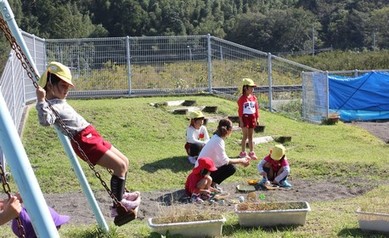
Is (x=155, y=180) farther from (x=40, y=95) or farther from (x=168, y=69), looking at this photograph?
(x=168, y=69)

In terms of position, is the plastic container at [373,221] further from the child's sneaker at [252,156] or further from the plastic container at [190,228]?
the child's sneaker at [252,156]

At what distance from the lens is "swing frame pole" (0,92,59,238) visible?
3322 mm

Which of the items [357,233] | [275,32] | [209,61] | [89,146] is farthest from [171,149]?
[275,32]

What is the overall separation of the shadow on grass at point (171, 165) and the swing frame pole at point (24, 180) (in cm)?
783

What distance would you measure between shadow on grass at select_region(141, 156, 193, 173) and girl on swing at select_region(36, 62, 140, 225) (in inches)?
209

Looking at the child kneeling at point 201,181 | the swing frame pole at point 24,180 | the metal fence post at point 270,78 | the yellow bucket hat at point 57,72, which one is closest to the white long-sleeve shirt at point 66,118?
the yellow bucket hat at point 57,72

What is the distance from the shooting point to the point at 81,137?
572 centimetres

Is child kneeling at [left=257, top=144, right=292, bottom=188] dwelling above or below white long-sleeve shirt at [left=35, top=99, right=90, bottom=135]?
below

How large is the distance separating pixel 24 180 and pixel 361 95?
62.5 feet

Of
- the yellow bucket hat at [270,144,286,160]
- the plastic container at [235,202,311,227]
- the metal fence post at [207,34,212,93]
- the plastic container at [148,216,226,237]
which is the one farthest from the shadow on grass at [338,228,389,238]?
the metal fence post at [207,34,212,93]

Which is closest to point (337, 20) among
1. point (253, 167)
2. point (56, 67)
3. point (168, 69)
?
point (168, 69)

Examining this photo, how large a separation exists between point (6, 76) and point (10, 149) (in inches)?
354

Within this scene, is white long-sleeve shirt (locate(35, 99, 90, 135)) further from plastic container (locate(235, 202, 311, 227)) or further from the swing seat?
plastic container (locate(235, 202, 311, 227))

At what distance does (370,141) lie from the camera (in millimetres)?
14789
